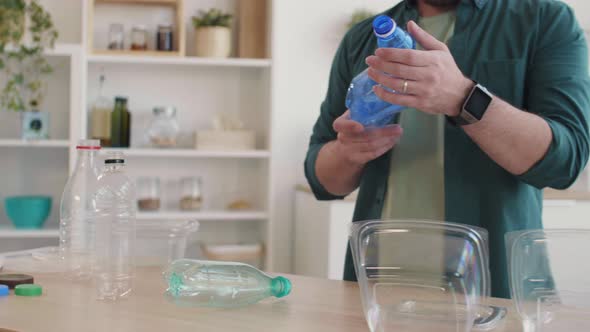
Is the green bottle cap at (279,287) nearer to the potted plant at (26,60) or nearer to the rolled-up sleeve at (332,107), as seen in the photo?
the rolled-up sleeve at (332,107)

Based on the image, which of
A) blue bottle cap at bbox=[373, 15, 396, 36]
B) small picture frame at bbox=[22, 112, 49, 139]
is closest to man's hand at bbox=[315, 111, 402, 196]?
blue bottle cap at bbox=[373, 15, 396, 36]

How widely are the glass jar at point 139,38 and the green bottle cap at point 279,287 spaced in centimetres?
234

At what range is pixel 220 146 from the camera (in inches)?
129

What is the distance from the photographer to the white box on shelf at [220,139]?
3.28 metres

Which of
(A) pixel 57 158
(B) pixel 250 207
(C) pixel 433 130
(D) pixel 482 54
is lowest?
(B) pixel 250 207

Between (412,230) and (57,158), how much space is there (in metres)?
2.75

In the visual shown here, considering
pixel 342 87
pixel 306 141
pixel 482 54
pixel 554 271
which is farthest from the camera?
pixel 306 141

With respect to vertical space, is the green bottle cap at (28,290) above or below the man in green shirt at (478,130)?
below

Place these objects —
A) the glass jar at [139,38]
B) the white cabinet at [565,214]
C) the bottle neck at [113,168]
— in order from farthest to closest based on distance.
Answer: the glass jar at [139,38]
the white cabinet at [565,214]
the bottle neck at [113,168]

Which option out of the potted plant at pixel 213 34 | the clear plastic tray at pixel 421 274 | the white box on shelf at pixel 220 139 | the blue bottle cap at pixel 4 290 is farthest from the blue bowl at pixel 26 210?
the clear plastic tray at pixel 421 274

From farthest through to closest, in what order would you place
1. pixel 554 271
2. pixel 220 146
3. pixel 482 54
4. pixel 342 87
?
pixel 220 146
pixel 342 87
pixel 482 54
pixel 554 271

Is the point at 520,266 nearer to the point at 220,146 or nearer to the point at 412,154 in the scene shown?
the point at 412,154

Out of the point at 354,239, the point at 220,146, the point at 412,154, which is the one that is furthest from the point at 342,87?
the point at 220,146

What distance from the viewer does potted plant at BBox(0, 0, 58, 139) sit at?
120 inches
